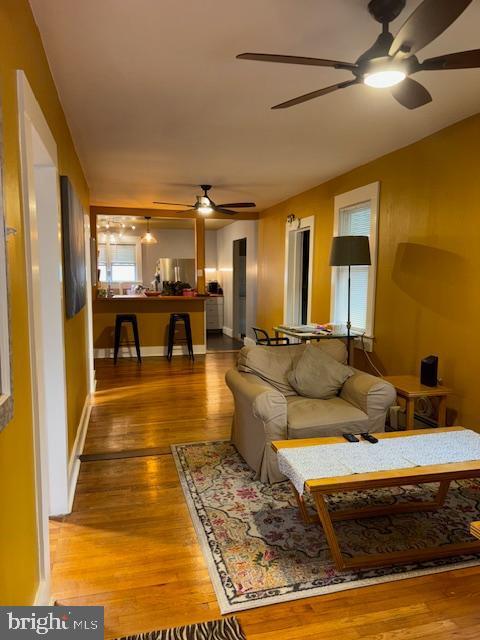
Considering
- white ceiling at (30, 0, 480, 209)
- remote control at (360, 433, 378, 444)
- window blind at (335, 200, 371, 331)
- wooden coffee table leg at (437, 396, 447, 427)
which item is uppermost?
white ceiling at (30, 0, 480, 209)

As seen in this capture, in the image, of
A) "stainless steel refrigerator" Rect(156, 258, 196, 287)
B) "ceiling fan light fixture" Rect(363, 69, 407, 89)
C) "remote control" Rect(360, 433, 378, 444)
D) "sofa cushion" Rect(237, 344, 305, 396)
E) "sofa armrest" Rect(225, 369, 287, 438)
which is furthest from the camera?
"stainless steel refrigerator" Rect(156, 258, 196, 287)

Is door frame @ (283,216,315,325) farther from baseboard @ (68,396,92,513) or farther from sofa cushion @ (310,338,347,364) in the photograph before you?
baseboard @ (68,396,92,513)

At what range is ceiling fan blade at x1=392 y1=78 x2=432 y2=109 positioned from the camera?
79.6 inches

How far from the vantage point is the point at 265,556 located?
2.13 meters

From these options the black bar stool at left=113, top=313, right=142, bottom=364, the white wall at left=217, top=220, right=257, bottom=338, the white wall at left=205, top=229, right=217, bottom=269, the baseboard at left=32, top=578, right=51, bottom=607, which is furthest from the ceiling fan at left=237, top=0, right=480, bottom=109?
the white wall at left=205, top=229, right=217, bottom=269

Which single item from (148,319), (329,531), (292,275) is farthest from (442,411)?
(148,319)

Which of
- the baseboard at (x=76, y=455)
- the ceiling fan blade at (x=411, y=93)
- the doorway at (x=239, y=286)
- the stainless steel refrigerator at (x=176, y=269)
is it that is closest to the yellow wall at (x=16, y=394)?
the baseboard at (x=76, y=455)

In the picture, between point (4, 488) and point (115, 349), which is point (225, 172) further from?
point (4, 488)

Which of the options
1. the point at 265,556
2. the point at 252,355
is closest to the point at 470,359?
the point at 252,355

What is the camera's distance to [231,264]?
30.7ft

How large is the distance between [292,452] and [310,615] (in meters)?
0.68

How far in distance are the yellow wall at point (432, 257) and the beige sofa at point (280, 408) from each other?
761mm

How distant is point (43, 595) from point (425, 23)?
2.52 metres

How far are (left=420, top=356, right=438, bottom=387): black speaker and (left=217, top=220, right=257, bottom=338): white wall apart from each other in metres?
4.80
